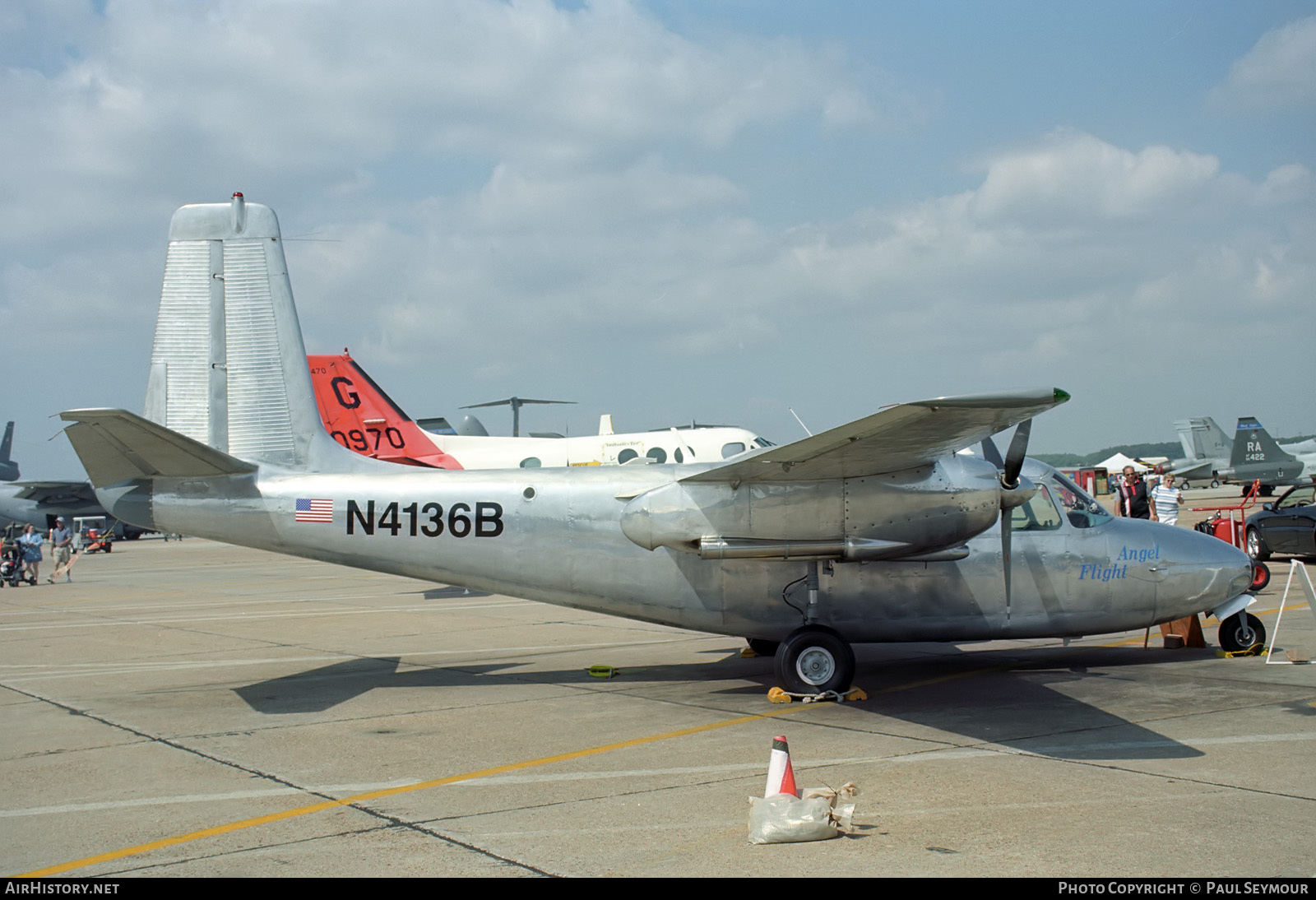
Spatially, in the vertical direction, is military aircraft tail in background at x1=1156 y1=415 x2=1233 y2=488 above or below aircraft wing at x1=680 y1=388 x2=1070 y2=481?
above

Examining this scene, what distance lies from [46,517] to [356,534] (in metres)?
61.0

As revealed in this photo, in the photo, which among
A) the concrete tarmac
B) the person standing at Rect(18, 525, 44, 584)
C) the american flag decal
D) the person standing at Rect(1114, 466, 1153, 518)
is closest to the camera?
the concrete tarmac

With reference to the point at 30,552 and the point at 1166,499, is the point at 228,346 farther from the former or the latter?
the point at 30,552

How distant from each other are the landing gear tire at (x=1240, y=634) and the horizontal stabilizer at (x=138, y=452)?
1128 cm

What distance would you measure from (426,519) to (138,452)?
114 inches

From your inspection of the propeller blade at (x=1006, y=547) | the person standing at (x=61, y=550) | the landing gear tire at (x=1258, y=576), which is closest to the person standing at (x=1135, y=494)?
the landing gear tire at (x=1258, y=576)

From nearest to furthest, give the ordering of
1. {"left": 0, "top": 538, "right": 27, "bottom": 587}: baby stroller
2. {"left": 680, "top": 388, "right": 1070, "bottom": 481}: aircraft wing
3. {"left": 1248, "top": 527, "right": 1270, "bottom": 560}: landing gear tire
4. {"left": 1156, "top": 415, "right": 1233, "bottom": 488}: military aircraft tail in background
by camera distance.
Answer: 1. {"left": 680, "top": 388, "right": 1070, "bottom": 481}: aircraft wing
2. {"left": 1248, "top": 527, "right": 1270, "bottom": 560}: landing gear tire
3. {"left": 0, "top": 538, "right": 27, "bottom": 587}: baby stroller
4. {"left": 1156, "top": 415, "right": 1233, "bottom": 488}: military aircraft tail in background

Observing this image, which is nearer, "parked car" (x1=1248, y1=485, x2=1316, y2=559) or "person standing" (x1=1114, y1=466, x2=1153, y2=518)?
"person standing" (x1=1114, y1=466, x2=1153, y2=518)

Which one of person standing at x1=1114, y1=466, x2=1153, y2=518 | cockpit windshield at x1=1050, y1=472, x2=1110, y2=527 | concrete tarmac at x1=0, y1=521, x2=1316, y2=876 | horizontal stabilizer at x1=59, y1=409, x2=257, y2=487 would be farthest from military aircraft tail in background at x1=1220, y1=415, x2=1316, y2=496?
horizontal stabilizer at x1=59, y1=409, x2=257, y2=487

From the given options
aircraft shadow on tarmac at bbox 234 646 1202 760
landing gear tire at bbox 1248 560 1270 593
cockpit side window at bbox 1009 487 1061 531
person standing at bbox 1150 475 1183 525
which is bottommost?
aircraft shadow on tarmac at bbox 234 646 1202 760

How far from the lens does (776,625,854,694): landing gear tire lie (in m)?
10.1

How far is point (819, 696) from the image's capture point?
10000mm

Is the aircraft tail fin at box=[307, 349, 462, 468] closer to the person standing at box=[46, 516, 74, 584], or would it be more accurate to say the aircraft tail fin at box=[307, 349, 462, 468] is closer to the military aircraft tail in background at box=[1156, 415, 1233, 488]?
the person standing at box=[46, 516, 74, 584]

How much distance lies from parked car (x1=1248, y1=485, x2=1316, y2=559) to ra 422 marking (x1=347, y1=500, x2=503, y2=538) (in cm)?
1945
